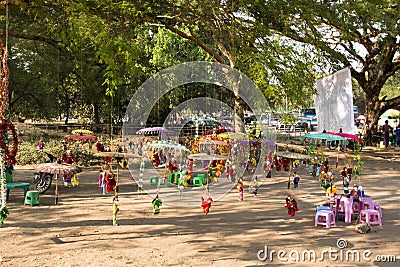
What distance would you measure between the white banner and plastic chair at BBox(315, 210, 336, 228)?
212 inches

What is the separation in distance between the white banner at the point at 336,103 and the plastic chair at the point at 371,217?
5098mm

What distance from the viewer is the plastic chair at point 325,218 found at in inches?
348

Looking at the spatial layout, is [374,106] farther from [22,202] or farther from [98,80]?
[22,202]

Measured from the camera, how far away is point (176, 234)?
8.18 metres

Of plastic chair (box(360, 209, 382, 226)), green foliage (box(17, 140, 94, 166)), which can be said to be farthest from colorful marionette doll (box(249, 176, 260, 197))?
green foliage (box(17, 140, 94, 166))

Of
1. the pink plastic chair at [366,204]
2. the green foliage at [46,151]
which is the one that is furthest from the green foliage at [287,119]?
the green foliage at [46,151]

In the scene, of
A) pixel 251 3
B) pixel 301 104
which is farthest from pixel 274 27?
pixel 301 104

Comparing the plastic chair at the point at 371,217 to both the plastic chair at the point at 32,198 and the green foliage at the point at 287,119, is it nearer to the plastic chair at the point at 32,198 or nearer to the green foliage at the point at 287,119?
the green foliage at the point at 287,119

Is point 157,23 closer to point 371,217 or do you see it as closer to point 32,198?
point 32,198

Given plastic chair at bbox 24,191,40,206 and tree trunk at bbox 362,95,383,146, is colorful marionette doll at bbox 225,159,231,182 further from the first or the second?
tree trunk at bbox 362,95,383,146

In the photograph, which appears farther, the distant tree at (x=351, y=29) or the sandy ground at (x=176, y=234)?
the distant tree at (x=351, y=29)

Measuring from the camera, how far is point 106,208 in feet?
33.2

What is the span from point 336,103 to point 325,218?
6.32 m

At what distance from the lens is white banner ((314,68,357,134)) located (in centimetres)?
1394
